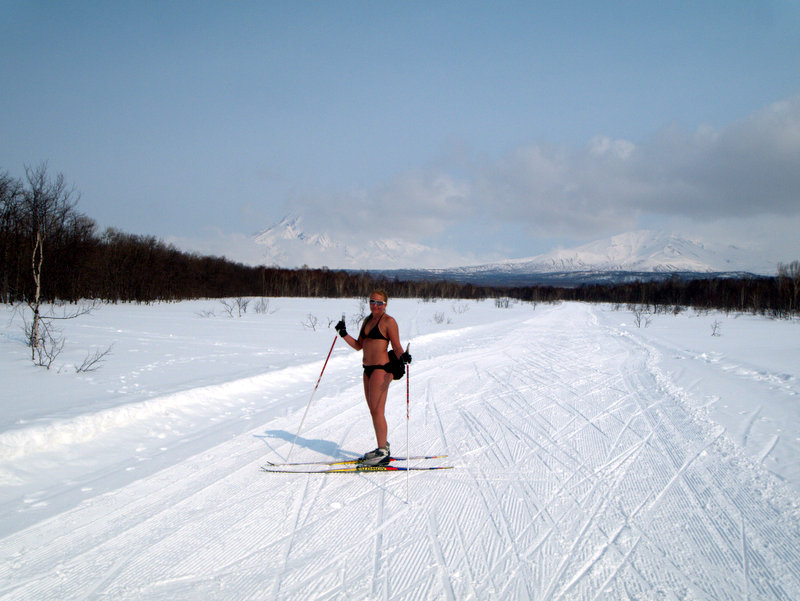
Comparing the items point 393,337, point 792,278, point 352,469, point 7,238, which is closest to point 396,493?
point 352,469

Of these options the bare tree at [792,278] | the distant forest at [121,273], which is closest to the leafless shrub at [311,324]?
the distant forest at [121,273]

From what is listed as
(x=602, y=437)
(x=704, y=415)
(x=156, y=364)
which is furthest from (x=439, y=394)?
(x=156, y=364)

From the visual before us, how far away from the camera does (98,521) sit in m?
3.68

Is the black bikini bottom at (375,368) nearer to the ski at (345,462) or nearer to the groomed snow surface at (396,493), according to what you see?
the groomed snow surface at (396,493)

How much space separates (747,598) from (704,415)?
521 centimetres

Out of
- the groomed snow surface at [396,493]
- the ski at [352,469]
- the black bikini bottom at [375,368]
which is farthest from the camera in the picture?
the black bikini bottom at [375,368]

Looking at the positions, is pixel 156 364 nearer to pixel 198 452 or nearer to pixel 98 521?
pixel 198 452

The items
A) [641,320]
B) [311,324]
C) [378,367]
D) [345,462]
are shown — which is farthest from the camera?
[641,320]

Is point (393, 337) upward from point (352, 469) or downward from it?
upward

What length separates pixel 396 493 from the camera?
14.3 feet

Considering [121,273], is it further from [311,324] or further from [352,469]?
[352,469]

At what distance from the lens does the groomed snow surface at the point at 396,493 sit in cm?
299

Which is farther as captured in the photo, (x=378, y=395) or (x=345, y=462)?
(x=345, y=462)

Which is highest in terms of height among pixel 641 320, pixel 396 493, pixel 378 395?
pixel 378 395
